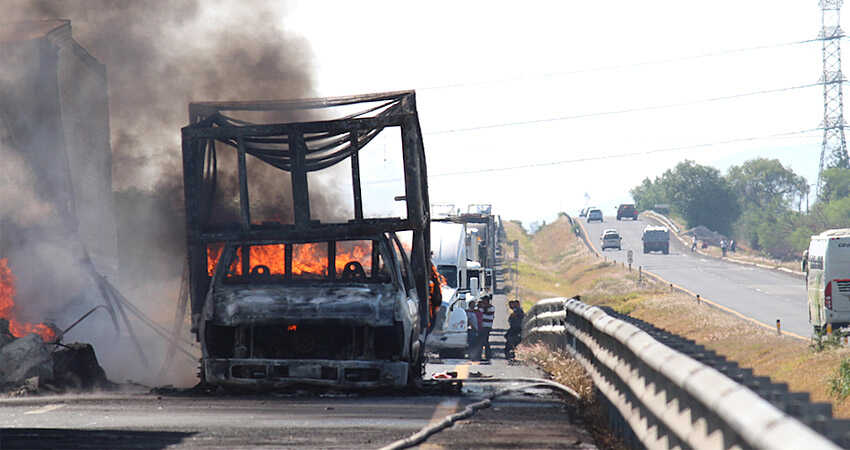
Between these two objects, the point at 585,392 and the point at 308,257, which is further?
the point at 308,257

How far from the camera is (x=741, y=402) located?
3.76 meters

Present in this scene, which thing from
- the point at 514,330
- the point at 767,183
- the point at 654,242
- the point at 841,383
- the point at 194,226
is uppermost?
the point at 767,183

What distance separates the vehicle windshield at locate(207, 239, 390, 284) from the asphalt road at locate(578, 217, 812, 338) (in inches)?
1030

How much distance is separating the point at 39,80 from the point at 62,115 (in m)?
1.51

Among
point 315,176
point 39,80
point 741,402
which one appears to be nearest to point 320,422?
point 741,402

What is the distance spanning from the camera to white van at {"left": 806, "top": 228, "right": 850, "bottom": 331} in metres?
28.9

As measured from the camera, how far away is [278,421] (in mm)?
8312

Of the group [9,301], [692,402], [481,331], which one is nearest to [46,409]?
[692,402]

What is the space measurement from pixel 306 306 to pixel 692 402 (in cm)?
688

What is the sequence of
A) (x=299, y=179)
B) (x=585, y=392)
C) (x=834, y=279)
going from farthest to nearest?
(x=834, y=279)
(x=299, y=179)
(x=585, y=392)

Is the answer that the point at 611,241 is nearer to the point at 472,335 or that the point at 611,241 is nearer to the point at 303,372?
the point at 472,335

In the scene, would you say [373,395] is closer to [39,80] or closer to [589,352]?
[589,352]

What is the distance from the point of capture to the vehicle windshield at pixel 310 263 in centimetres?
1186

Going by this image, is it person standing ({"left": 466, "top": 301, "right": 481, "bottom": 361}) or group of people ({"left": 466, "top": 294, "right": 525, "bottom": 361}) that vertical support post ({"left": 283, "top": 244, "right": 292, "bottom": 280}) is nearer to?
group of people ({"left": 466, "top": 294, "right": 525, "bottom": 361})
